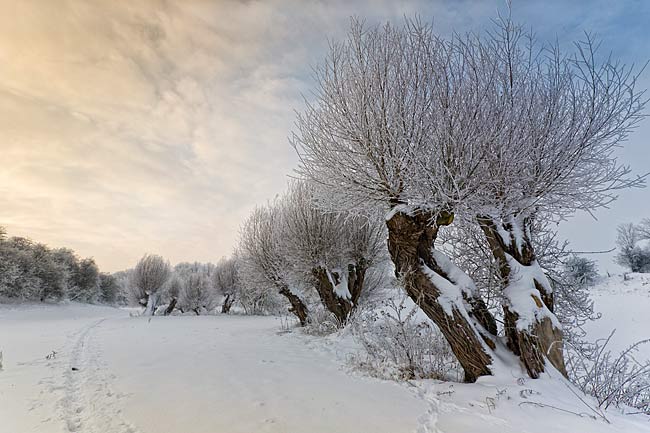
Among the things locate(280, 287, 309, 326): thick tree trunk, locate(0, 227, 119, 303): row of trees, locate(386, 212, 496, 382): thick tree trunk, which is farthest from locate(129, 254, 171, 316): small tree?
locate(386, 212, 496, 382): thick tree trunk

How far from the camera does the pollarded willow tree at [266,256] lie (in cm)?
1302

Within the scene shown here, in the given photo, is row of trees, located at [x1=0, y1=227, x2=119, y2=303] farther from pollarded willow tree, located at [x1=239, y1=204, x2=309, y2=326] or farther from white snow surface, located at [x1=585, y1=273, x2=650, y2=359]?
white snow surface, located at [x1=585, y1=273, x2=650, y2=359]

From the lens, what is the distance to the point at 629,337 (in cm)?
1155

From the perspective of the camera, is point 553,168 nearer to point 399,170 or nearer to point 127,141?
point 399,170

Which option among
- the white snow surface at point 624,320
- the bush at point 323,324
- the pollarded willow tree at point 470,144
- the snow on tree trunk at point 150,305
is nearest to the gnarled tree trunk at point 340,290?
the bush at point 323,324

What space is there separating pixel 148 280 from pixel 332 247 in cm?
2524

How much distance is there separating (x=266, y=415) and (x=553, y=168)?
4.42 meters

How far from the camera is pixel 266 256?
43.9 ft

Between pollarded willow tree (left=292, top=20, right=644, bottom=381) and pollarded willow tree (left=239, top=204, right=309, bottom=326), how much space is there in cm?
833

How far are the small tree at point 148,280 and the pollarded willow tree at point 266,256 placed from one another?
62.8 feet

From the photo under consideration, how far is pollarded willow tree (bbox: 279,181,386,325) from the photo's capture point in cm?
1028

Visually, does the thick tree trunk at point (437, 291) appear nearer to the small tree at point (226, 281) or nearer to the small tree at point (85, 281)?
the small tree at point (226, 281)

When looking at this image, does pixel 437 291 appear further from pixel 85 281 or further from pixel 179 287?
pixel 85 281

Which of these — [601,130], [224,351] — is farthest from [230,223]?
[601,130]
